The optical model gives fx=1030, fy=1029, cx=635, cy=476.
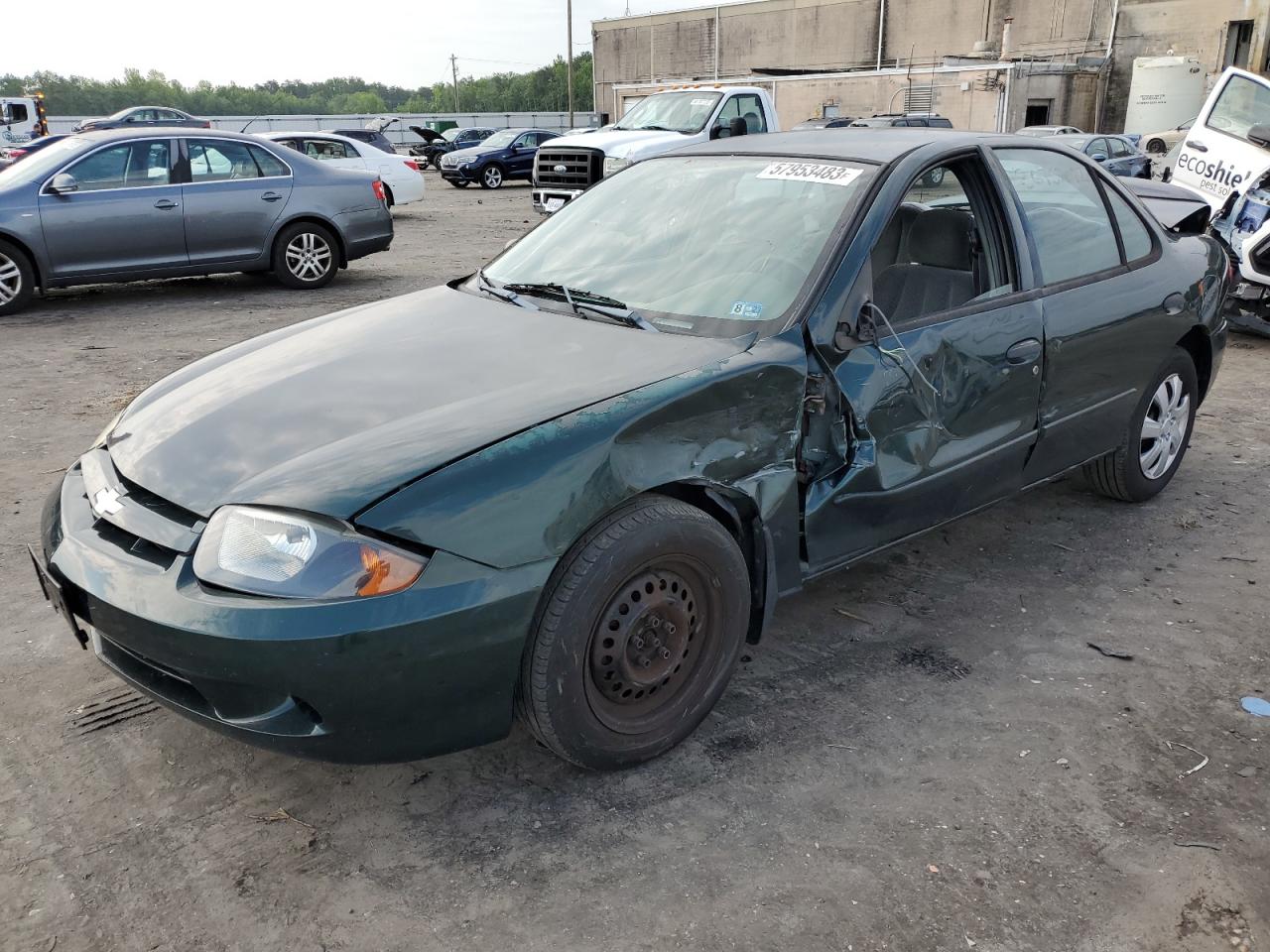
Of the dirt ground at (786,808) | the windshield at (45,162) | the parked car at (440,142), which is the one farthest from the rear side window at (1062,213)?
the parked car at (440,142)

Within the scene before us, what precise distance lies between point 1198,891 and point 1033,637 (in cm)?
125

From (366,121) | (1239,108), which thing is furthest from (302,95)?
(1239,108)

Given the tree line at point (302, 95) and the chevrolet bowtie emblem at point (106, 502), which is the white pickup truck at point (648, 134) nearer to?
the chevrolet bowtie emblem at point (106, 502)

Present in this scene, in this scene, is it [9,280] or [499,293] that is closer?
[499,293]

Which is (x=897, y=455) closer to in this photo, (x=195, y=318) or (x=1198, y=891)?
(x=1198, y=891)

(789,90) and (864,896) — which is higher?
(789,90)

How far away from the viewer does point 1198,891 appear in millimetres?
2350

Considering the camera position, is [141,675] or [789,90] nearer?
[141,675]

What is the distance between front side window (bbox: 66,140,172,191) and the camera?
9031 mm

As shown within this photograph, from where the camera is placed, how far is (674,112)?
14.7 meters

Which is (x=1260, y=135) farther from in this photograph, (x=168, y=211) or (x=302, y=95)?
(x=302, y=95)

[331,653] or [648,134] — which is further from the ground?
[648,134]

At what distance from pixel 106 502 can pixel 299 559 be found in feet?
2.46

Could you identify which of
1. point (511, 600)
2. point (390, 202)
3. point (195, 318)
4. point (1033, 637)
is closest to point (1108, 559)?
point (1033, 637)
